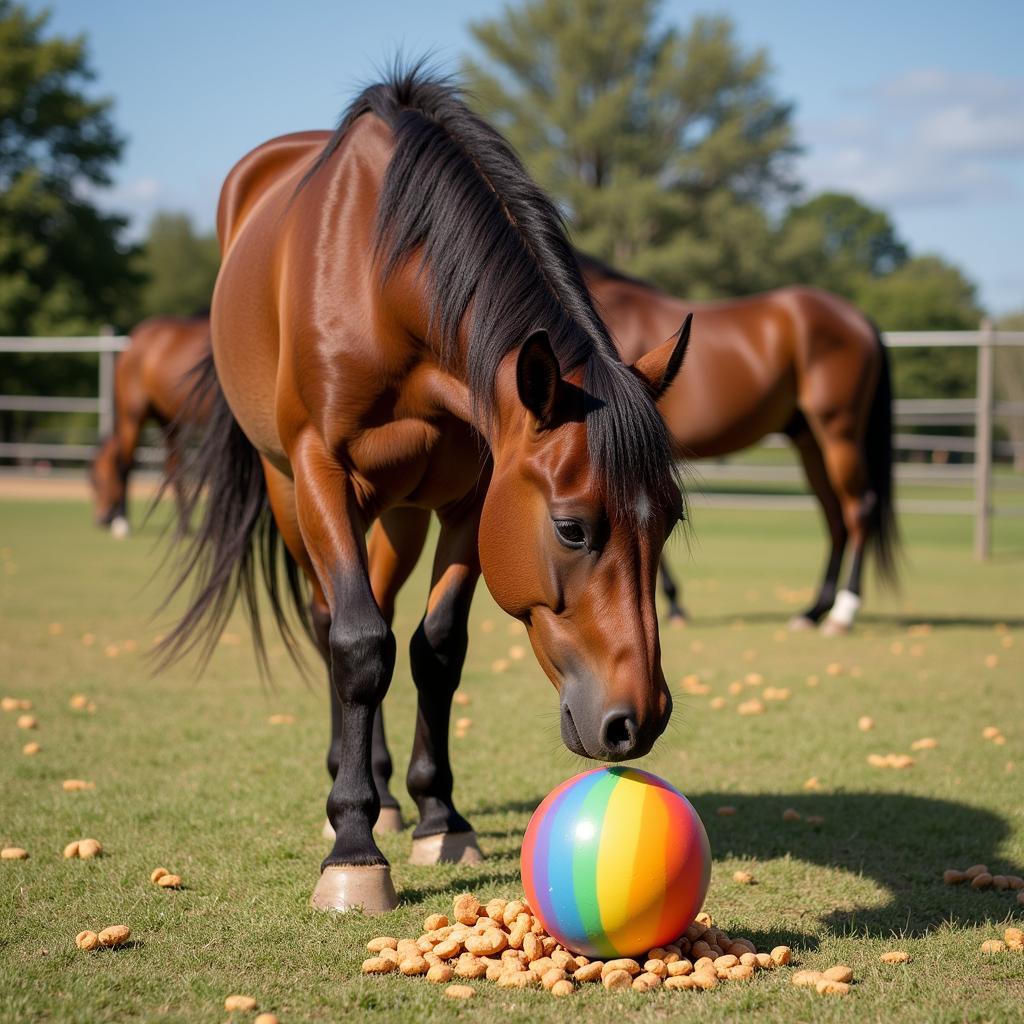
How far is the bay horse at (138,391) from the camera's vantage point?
13.3 m

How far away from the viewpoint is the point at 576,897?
104 inches

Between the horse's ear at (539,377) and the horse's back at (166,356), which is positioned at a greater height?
the horse's back at (166,356)

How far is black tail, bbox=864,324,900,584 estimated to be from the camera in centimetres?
852

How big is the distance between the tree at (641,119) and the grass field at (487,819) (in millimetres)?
33295

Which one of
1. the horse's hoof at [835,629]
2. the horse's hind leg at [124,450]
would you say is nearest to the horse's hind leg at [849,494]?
the horse's hoof at [835,629]

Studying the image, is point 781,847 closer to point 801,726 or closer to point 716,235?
point 801,726

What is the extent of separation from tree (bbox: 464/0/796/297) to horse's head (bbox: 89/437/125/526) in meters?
27.4

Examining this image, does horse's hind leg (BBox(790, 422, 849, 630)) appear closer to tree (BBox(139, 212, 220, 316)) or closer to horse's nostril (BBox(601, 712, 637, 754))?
horse's nostril (BBox(601, 712, 637, 754))

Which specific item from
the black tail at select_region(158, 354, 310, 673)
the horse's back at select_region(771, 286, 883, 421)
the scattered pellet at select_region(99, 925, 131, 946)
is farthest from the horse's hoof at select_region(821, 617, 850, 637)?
the scattered pellet at select_region(99, 925, 131, 946)

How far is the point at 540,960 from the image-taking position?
266 cm

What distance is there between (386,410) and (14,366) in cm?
3397

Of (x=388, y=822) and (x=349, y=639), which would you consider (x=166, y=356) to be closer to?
(x=388, y=822)

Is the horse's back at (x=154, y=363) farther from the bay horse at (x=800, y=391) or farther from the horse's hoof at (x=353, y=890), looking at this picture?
the horse's hoof at (x=353, y=890)

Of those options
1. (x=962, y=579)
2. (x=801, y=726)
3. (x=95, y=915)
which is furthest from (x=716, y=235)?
(x=95, y=915)
